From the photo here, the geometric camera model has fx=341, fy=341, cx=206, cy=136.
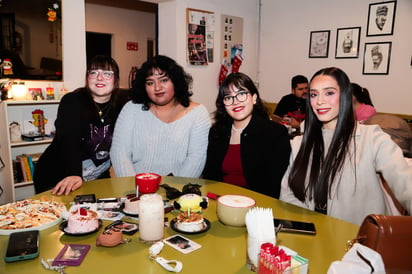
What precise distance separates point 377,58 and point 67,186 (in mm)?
4313

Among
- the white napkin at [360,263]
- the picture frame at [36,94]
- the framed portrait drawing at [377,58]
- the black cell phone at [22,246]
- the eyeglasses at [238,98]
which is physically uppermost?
the framed portrait drawing at [377,58]

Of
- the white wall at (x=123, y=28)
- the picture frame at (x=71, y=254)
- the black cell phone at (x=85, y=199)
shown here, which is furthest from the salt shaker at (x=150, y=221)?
the white wall at (x=123, y=28)

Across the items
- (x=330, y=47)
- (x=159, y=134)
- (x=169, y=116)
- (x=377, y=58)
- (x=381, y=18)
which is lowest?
(x=159, y=134)

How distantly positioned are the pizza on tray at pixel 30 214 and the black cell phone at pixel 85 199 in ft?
0.20

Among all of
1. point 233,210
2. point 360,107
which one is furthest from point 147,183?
point 360,107

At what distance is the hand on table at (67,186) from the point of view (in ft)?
5.07

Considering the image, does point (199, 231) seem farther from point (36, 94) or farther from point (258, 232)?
point (36, 94)

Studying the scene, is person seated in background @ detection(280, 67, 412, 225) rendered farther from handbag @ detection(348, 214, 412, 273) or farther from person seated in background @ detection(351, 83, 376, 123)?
person seated in background @ detection(351, 83, 376, 123)

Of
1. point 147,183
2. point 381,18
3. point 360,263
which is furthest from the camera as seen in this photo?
point 381,18

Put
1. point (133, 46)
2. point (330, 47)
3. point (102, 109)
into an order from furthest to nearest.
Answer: point (133, 46)
point (330, 47)
point (102, 109)

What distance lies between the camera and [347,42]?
4.76m

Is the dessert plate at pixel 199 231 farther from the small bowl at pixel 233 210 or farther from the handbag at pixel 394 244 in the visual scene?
the handbag at pixel 394 244

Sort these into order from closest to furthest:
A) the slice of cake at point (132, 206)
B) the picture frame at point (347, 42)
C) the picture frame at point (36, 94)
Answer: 1. the slice of cake at point (132, 206)
2. the picture frame at point (36, 94)
3. the picture frame at point (347, 42)

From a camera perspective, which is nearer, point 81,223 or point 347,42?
point 81,223
